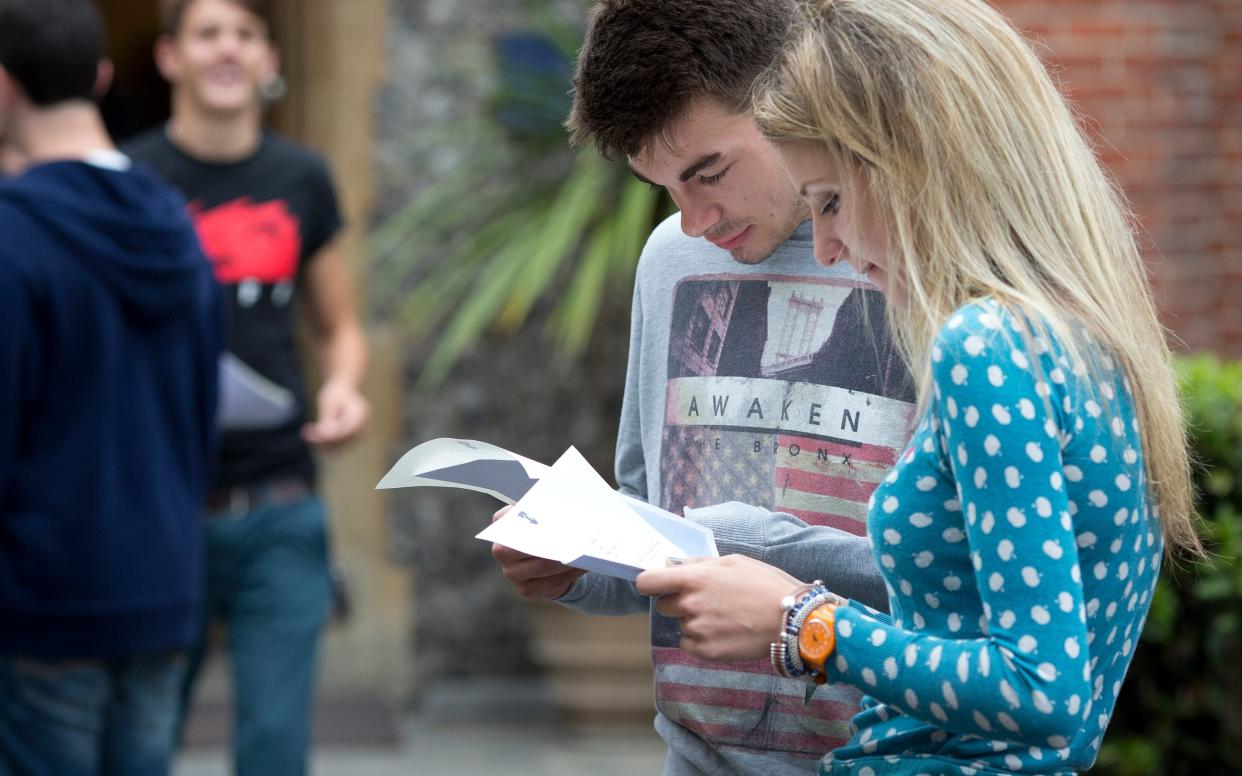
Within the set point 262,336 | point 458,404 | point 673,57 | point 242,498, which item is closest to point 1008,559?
point 673,57

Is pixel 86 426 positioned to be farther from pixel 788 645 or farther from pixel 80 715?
pixel 788 645

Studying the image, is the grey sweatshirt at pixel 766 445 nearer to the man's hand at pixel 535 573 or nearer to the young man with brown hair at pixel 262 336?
the man's hand at pixel 535 573

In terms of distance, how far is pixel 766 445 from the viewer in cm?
193

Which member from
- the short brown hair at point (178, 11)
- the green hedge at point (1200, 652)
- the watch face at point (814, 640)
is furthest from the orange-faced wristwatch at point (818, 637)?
the short brown hair at point (178, 11)

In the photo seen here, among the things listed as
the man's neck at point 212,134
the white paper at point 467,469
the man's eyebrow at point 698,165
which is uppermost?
the man's neck at point 212,134

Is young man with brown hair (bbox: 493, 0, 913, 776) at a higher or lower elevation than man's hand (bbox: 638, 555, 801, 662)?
higher

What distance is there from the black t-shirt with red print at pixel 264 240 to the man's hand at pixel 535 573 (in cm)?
178

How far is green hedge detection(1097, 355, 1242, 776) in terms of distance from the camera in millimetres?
3771

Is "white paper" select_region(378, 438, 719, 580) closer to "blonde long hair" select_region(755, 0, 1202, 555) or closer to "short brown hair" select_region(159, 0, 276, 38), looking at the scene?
"blonde long hair" select_region(755, 0, 1202, 555)

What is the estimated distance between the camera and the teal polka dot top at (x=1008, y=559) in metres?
1.40

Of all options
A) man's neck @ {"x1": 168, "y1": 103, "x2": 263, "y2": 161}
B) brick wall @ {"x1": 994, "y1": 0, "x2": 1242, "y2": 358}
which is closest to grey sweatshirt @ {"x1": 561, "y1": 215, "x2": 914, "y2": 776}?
man's neck @ {"x1": 168, "y1": 103, "x2": 263, "y2": 161}

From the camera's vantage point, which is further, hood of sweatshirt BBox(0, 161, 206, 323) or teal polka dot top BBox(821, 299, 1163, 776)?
hood of sweatshirt BBox(0, 161, 206, 323)

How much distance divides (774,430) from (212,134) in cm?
237

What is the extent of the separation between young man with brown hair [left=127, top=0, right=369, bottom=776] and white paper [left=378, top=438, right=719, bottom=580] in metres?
1.82
